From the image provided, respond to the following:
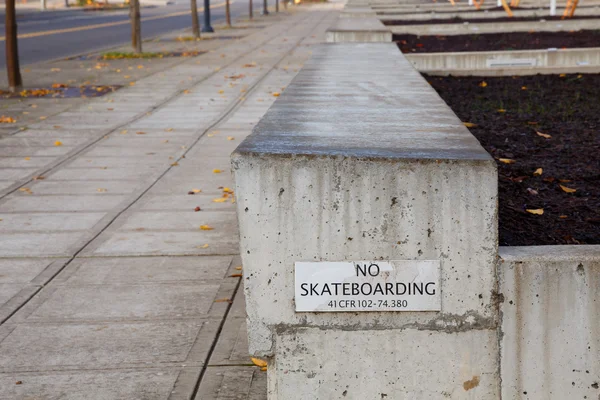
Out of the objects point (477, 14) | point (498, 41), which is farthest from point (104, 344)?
point (477, 14)

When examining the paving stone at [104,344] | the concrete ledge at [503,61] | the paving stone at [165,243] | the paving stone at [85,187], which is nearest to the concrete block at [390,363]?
A: the paving stone at [104,344]

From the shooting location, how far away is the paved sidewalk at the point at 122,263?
164 inches

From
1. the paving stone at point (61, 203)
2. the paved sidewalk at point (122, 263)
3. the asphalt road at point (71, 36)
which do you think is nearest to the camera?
the paved sidewalk at point (122, 263)

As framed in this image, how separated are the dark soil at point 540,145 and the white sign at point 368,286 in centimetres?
102

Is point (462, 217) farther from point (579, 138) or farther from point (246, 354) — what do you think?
point (579, 138)

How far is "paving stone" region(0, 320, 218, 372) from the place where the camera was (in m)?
4.29

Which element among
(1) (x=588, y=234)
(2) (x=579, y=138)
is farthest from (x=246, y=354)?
(2) (x=579, y=138)

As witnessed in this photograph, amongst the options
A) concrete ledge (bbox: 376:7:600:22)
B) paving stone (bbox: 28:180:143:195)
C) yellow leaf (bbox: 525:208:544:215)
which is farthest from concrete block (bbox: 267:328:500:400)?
concrete ledge (bbox: 376:7:600:22)

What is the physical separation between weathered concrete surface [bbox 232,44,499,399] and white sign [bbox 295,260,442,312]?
0.10 feet

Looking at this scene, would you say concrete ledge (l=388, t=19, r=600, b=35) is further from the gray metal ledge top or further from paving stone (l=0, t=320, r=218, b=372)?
paving stone (l=0, t=320, r=218, b=372)

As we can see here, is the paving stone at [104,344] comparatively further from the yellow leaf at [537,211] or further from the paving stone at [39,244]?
the yellow leaf at [537,211]

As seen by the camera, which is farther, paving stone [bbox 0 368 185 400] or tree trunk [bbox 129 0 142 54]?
tree trunk [bbox 129 0 142 54]

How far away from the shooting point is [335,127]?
4.21m

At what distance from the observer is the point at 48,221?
6.88 metres
